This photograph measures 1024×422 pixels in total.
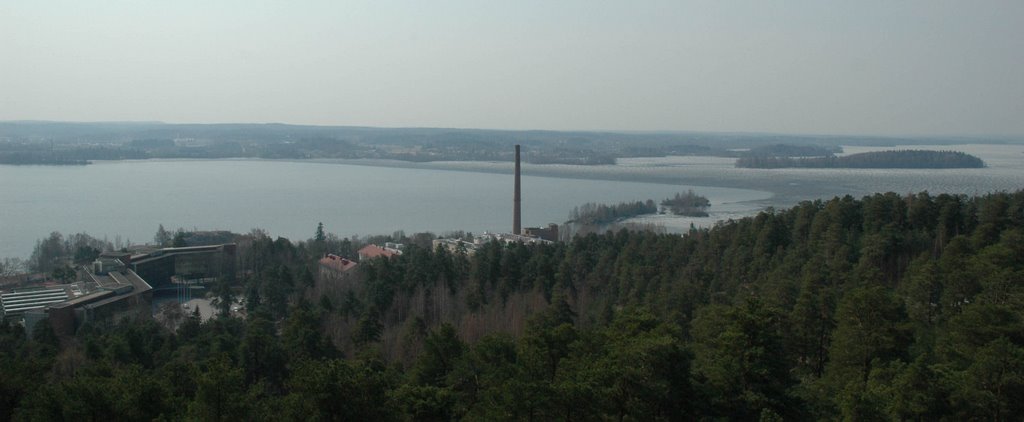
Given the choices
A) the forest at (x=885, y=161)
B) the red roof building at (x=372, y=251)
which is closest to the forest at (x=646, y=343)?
the red roof building at (x=372, y=251)

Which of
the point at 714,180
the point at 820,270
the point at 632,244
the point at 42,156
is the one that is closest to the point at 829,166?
the point at 714,180

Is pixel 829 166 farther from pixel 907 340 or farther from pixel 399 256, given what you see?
pixel 907 340

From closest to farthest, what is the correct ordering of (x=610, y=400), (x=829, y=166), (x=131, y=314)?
(x=610, y=400), (x=131, y=314), (x=829, y=166)

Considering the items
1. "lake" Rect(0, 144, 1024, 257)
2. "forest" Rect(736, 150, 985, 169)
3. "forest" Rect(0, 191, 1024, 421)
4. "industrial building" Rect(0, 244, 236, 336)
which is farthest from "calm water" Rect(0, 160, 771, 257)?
"forest" Rect(0, 191, 1024, 421)

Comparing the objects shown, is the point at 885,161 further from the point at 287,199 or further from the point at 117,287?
the point at 117,287

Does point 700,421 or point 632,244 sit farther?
point 632,244

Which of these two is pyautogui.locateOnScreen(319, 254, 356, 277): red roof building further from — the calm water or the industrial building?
the calm water
